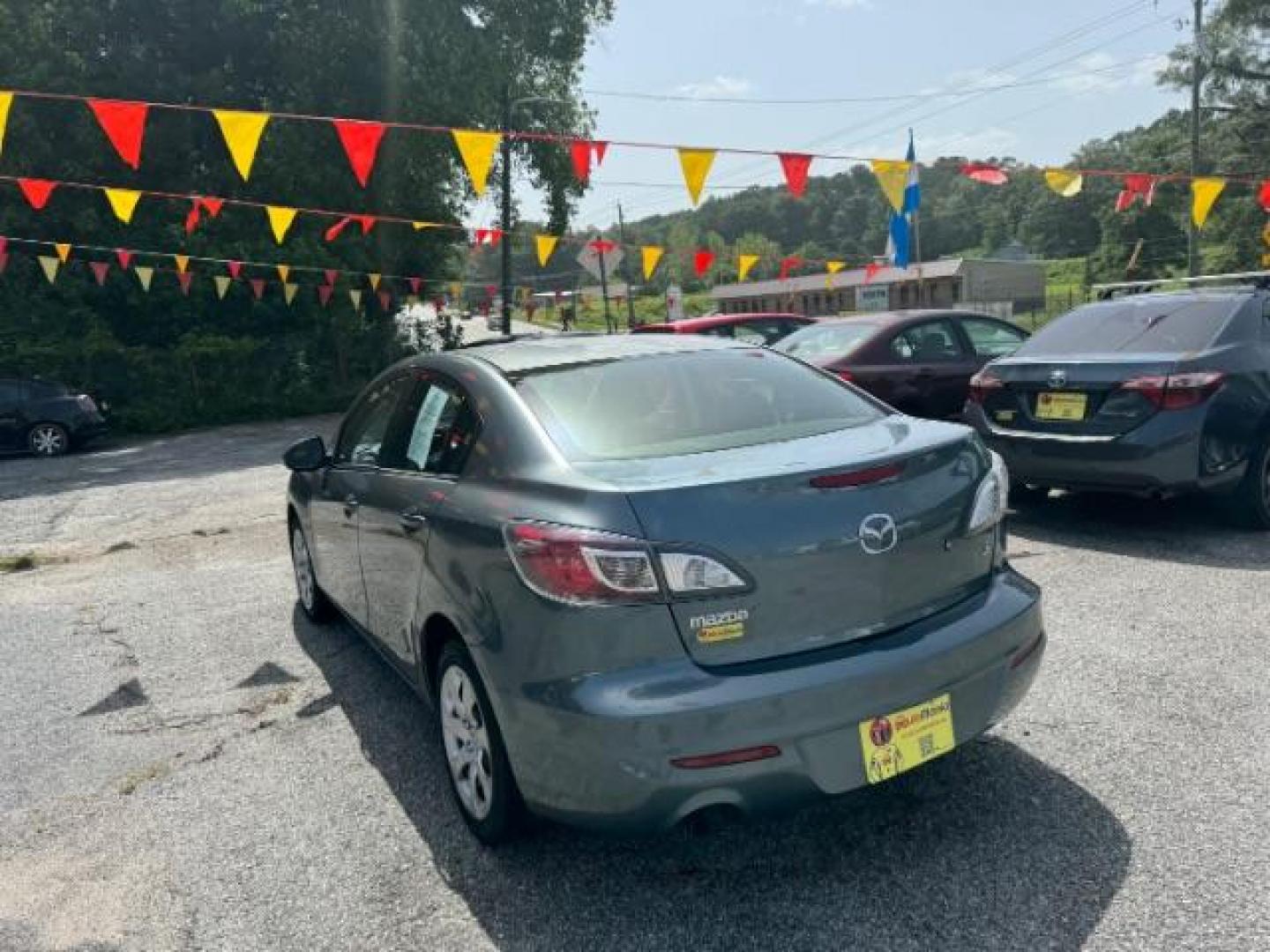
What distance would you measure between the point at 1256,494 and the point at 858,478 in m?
4.38

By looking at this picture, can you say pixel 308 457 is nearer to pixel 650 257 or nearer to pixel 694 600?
pixel 694 600

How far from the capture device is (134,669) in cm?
485

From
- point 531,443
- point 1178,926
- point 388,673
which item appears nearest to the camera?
point 1178,926

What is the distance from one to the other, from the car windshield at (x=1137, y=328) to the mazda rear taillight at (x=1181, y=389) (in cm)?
24

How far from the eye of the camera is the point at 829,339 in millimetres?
8445

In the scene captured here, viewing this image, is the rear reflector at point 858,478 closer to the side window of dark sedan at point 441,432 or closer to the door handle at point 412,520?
the side window of dark sedan at point 441,432

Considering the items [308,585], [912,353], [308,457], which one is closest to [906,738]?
[308,457]

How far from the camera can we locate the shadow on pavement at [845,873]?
2393mm

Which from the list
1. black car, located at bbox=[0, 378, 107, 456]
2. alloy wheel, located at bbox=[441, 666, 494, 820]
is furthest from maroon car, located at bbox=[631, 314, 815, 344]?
black car, located at bbox=[0, 378, 107, 456]

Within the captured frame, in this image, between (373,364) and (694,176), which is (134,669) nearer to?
(694,176)

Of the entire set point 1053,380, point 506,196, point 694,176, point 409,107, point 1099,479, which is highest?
point 409,107

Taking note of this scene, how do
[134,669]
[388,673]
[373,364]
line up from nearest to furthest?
[388,673]
[134,669]
[373,364]

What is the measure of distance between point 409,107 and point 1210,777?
871 inches

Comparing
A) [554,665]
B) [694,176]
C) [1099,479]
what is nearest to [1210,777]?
[554,665]
